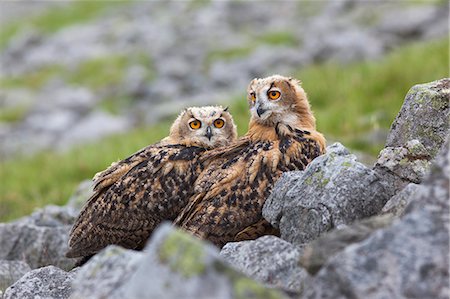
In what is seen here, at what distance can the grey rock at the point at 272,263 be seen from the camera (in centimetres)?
413

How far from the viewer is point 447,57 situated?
49.2 feet

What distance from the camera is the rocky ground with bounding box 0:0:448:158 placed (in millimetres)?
22844

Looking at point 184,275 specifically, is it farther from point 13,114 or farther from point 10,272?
point 13,114

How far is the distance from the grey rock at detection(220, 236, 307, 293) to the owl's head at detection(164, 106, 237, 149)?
120 inches

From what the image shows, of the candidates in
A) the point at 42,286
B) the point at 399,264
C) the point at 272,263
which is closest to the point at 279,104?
the point at 42,286

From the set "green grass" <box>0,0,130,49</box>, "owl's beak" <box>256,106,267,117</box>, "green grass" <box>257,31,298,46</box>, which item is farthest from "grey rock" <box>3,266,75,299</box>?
"green grass" <box>0,0,130,49</box>

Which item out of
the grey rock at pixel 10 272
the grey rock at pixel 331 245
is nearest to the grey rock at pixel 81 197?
the grey rock at pixel 10 272

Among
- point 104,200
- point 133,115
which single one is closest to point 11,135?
point 133,115

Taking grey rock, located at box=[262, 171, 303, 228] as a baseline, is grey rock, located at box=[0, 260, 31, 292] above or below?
below

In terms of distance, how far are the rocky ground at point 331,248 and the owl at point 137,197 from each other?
71cm

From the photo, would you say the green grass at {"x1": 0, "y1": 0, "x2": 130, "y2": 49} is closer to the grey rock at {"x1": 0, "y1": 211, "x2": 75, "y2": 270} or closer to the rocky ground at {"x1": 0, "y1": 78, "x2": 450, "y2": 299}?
the grey rock at {"x1": 0, "y1": 211, "x2": 75, "y2": 270}

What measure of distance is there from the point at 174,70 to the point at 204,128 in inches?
740

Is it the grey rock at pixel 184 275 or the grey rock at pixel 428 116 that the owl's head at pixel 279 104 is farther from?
the grey rock at pixel 184 275

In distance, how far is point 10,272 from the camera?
661cm
